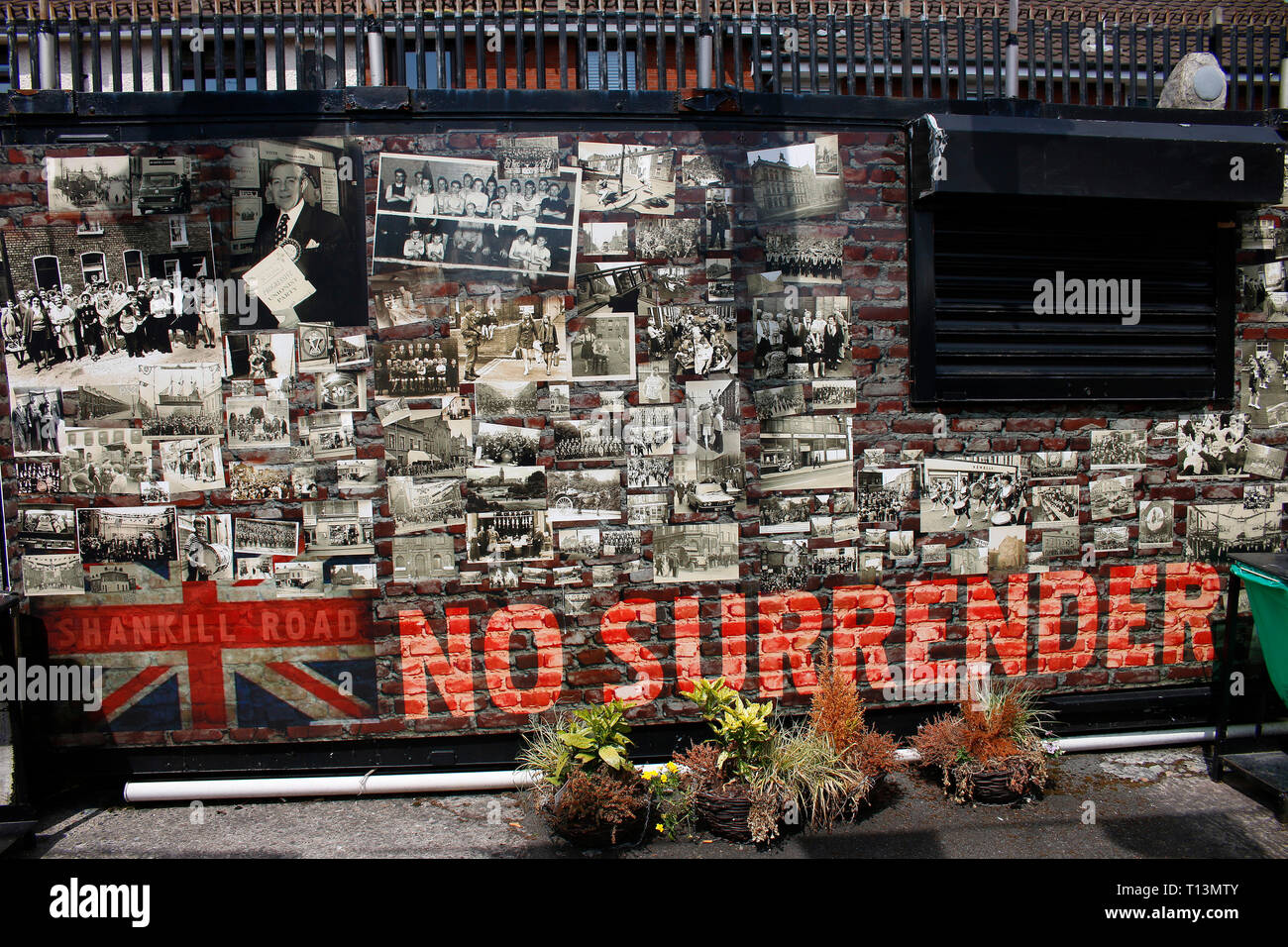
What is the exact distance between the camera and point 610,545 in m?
4.87

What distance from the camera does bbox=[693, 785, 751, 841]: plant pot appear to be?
13.8 ft

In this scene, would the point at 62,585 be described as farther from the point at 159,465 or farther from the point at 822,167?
the point at 822,167

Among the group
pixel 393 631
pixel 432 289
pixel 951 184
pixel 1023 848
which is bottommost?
pixel 1023 848

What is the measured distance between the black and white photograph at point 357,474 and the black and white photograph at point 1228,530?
5.22 meters

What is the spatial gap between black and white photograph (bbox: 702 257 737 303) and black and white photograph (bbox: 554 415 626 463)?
0.97 metres

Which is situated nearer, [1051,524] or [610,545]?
[610,545]

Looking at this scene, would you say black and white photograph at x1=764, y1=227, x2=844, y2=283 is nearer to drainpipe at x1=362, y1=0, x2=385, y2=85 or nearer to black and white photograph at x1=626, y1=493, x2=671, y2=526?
black and white photograph at x1=626, y1=493, x2=671, y2=526

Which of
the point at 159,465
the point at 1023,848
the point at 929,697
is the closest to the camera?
the point at 1023,848

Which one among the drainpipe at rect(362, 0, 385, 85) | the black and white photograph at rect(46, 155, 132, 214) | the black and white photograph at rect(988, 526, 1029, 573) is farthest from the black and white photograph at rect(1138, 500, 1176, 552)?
the black and white photograph at rect(46, 155, 132, 214)

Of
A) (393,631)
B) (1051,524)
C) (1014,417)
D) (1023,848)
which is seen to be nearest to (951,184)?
(1014,417)

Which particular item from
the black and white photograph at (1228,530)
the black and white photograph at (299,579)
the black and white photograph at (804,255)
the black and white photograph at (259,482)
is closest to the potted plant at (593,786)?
the black and white photograph at (299,579)

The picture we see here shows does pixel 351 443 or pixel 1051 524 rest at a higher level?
pixel 351 443

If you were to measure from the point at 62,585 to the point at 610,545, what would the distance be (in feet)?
10.6

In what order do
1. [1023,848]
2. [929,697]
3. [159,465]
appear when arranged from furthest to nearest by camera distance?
[929,697]
[159,465]
[1023,848]
